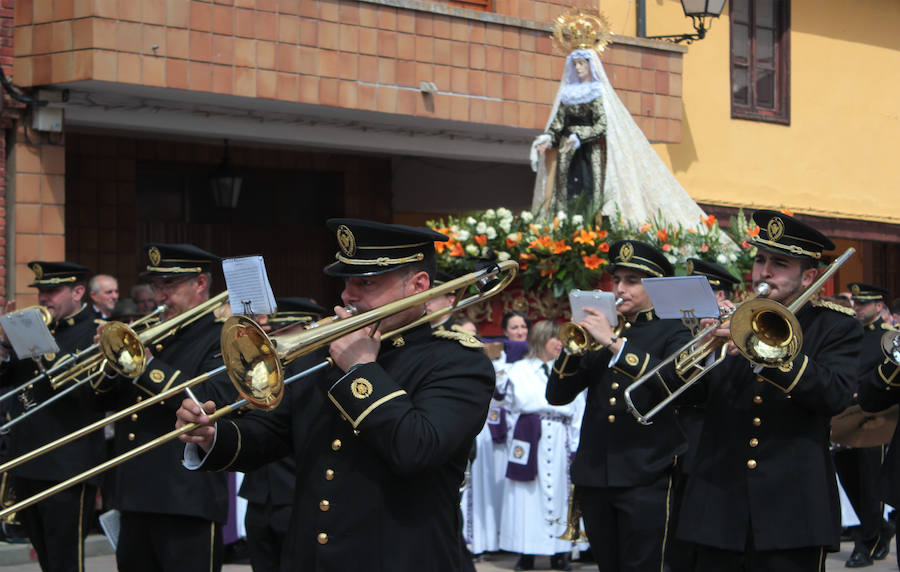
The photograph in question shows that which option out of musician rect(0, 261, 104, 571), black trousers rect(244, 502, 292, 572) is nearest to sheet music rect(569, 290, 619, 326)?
black trousers rect(244, 502, 292, 572)

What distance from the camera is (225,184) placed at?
A: 13.2 m

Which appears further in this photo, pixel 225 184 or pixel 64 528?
pixel 225 184

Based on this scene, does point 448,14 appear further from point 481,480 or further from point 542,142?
point 481,480

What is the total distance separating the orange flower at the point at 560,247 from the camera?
369 inches

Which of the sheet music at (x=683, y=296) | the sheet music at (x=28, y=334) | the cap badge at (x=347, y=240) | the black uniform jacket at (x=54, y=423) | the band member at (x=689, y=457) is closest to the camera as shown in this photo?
the cap badge at (x=347, y=240)

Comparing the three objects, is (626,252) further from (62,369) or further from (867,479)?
(867,479)

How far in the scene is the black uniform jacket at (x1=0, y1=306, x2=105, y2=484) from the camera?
22.6 feet

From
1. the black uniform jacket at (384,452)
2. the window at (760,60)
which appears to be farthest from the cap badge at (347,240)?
the window at (760,60)

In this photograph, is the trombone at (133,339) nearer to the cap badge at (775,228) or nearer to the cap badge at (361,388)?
the cap badge at (361,388)

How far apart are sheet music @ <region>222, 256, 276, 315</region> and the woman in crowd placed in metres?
5.53

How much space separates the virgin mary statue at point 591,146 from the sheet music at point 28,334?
4982mm

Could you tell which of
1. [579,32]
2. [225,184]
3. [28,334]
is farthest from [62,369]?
[225,184]

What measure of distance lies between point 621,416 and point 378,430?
294 centimetres

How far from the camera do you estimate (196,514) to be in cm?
563
